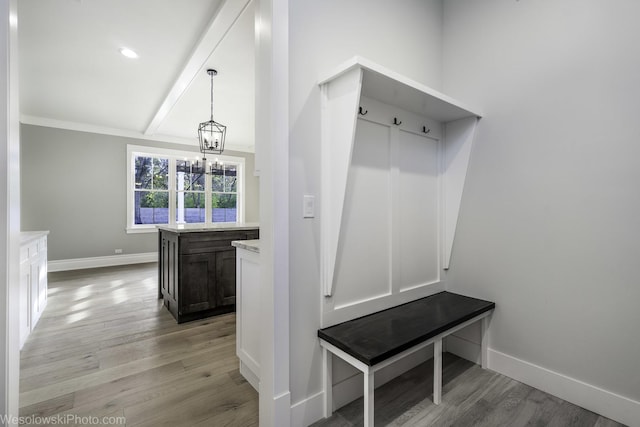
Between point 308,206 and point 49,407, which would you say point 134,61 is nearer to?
point 308,206

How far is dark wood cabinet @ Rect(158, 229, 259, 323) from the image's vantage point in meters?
2.85

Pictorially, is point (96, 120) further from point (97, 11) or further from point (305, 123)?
point (305, 123)

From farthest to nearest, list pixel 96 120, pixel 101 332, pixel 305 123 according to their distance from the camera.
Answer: pixel 96 120, pixel 101 332, pixel 305 123

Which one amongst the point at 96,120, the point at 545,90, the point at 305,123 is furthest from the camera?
the point at 96,120

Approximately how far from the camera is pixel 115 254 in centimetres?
582

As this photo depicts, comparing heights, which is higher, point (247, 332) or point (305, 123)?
point (305, 123)

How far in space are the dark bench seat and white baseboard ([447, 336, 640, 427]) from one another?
113 millimetres

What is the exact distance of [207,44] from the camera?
2824 millimetres

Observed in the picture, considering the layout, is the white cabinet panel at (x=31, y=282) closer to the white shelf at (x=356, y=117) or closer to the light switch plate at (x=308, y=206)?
the light switch plate at (x=308, y=206)

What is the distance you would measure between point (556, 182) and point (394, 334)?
4.57 ft

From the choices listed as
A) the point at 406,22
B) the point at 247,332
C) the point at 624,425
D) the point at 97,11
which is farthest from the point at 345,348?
the point at 97,11

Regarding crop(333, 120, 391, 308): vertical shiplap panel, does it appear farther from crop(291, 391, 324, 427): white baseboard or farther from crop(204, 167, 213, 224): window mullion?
crop(204, 167, 213, 224): window mullion

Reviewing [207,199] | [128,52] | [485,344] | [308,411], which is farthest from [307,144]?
[207,199]

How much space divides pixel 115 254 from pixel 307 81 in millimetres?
6254
